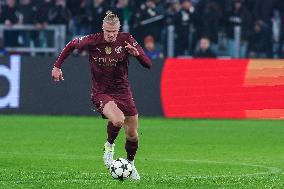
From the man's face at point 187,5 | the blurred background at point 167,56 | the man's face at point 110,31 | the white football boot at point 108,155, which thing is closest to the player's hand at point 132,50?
the man's face at point 110,31

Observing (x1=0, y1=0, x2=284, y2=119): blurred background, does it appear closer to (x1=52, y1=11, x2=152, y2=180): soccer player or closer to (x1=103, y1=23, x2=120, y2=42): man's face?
(x1=52, y1=11, x2=152, y2=180): soccer player

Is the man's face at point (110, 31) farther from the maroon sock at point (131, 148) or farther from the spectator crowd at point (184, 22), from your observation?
the spectator crowd at point (184, 22)

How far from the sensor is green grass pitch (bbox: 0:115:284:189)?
12656 mm

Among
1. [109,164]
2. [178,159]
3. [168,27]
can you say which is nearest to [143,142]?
[178,159]

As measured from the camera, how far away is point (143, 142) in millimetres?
19453

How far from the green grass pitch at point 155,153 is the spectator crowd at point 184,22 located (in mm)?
3269

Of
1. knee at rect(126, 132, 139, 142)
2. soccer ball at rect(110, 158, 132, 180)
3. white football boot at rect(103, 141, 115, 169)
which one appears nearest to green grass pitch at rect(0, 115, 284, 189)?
soccer ball at rect(110, 158, 132, 180)

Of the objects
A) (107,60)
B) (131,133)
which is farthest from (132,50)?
(131,133)

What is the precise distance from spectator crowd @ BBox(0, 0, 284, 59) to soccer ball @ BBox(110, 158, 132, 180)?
13.9 m

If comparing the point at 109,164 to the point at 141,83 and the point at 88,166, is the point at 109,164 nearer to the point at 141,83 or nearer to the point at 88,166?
the point at 88,166

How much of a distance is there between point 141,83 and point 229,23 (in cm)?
360

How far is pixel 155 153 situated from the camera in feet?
57.1

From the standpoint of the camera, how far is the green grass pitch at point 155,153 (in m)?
12.7

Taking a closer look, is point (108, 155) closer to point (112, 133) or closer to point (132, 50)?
point (112, 133)
